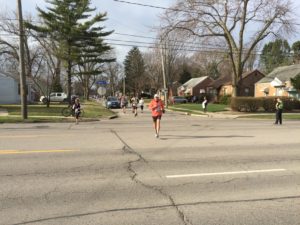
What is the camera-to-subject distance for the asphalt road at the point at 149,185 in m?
5.88

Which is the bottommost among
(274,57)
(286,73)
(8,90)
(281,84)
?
(8,90)

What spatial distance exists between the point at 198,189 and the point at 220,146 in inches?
239

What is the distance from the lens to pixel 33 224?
217 inches

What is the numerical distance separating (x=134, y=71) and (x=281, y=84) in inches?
2649

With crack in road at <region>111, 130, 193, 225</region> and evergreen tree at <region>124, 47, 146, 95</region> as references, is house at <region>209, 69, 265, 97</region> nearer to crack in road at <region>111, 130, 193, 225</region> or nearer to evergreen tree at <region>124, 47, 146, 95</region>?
evergreen tree at <region>124, 47, 146, 95</region>

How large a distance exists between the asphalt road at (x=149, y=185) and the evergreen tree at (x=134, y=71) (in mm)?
99248

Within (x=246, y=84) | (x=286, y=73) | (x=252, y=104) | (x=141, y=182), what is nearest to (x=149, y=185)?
(x=141, y=182)

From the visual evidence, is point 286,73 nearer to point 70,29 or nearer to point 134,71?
point 70,29

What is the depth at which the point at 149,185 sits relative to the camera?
765 cm

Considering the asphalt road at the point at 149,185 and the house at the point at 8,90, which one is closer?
the asphalt road at the point at 149,185

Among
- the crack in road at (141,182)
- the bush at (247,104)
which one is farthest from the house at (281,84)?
the crack in road at (141,182)

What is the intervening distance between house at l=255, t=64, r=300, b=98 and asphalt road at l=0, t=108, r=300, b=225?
42465 mm

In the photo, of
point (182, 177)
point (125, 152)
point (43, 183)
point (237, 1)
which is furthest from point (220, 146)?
point (237, 1)

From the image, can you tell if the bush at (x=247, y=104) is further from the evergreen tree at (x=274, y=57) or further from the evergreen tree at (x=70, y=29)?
the evergreen tree at (x=274, y=57)
